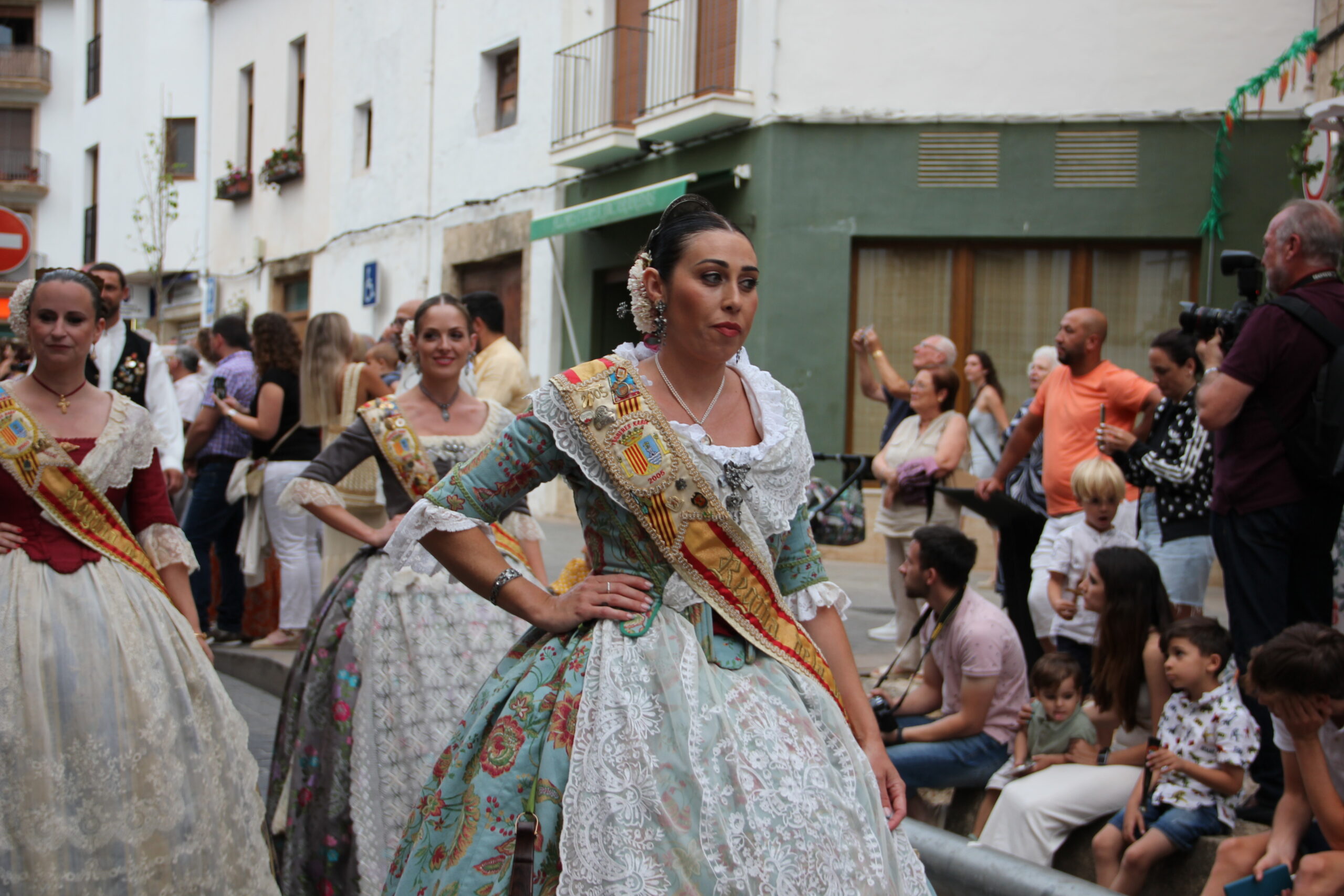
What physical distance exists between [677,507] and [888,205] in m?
10.7

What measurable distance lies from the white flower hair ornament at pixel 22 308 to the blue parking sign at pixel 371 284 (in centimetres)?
1547

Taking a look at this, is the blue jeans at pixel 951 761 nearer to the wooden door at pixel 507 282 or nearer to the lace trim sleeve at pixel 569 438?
the lace trim sleeve at pixel 569 438

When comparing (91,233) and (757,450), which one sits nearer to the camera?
(757,450)

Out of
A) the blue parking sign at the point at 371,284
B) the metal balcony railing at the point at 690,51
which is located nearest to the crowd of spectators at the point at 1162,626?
the metal balcony railing at the point at 690,51

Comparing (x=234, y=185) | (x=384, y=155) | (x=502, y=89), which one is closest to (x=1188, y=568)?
(x=502, y=89)

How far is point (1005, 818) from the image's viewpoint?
4.57m

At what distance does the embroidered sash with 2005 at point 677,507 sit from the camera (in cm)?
246

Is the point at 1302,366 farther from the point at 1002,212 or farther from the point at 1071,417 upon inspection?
the point at 1002,212

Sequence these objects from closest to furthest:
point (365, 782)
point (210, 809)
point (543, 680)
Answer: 1. point (543, 680)
2. point (210, 809)
3. point (365, 782)

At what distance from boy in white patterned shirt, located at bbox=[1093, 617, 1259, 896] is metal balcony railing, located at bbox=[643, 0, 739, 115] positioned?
385 inches

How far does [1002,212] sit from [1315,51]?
9.16ft

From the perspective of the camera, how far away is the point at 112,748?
3561mm

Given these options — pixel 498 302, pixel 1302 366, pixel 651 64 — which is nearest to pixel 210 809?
pixel 498 302

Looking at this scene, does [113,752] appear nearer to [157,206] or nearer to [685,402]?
[685,402]
